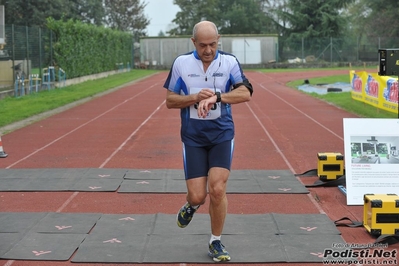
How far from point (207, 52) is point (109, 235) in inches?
91.4

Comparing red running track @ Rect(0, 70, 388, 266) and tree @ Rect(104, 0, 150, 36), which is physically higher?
tree @ Rect(104, 0, 150, 36)

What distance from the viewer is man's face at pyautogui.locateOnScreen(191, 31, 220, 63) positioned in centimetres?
600

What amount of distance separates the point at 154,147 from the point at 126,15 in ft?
283

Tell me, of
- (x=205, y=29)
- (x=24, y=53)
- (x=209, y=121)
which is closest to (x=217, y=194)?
(x=209, y=121)

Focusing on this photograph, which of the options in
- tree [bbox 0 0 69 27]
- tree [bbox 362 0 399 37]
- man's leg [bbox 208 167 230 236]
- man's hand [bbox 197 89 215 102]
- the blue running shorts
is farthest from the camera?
tree [bbox 362 0 399 37]

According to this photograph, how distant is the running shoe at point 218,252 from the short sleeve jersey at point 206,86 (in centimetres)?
92

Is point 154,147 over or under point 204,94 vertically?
under

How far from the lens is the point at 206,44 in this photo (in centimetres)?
606

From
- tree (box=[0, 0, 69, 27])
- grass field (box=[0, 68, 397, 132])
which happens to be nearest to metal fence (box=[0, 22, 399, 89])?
tree (box=[0, 0, 69, 27])

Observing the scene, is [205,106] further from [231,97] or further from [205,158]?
[205,158]

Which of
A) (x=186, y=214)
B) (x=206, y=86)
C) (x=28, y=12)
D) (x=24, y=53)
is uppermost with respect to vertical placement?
(x=28, y=12)

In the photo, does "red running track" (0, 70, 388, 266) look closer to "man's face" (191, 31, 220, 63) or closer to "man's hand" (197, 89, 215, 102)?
"man's hand" (197, 89, 215, 102)

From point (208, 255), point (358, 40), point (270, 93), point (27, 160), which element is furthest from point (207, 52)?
point (358, 40)

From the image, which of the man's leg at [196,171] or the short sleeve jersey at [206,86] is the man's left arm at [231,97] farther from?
the man's leg at [196,171]
